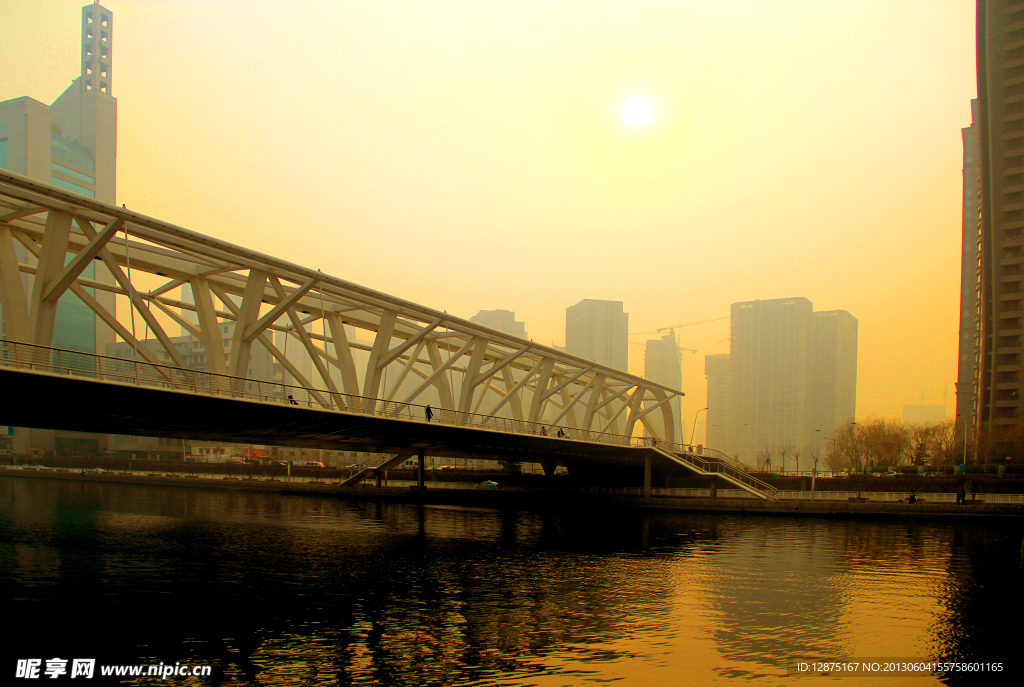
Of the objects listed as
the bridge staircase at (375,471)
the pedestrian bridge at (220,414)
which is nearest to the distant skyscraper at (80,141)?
the bridge staircase at (375,471)

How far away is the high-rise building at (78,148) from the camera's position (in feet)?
374

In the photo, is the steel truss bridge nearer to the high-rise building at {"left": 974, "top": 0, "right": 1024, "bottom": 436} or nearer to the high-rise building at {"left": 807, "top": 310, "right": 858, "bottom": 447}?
the high-rise building at {"left": 974, "top": 0, "right": 1024, "bottom": 436}

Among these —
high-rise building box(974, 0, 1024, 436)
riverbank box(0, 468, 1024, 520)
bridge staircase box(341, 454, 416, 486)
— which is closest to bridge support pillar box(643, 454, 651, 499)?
riverbank box(0, 468, 1024, 520)

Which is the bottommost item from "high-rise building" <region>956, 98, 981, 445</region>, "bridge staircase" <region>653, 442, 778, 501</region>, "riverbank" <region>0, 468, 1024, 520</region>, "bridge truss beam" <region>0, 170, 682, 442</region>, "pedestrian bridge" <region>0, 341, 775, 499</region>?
"riverbank" <region>0, 468, 1024, 520</region>

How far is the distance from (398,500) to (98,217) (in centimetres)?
4590

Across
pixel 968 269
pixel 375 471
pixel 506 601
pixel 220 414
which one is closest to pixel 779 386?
pixel 968 269

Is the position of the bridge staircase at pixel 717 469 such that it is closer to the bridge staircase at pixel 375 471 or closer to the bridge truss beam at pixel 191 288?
the bridge truss beam at pixel 191 288

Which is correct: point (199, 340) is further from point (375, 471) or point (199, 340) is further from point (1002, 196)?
point (1002, 196)

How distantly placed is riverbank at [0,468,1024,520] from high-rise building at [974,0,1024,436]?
61.6 meters

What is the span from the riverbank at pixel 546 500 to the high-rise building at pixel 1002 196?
61.6 meters

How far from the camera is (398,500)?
224 feet

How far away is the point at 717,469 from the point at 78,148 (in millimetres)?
154634

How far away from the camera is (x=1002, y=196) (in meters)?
100

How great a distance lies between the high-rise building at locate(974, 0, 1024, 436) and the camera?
98312 millimetres
